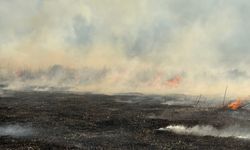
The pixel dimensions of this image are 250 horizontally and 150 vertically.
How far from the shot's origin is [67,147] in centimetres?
5753

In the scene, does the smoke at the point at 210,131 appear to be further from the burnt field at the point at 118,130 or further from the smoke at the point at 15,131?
the smoke at the point at 15,131

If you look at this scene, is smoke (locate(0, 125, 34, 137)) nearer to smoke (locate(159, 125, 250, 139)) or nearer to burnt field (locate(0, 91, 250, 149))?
burnt field (locate(0, 91, 250, 149))

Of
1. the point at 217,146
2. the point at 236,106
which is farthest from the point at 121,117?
the point at 236,106

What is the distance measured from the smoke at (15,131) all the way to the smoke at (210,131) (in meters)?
24.5

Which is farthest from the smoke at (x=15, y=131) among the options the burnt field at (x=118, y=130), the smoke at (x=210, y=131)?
the smoke at (x=210, y=131)

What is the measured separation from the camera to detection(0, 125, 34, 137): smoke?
224 feet

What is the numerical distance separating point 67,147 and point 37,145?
474 cm

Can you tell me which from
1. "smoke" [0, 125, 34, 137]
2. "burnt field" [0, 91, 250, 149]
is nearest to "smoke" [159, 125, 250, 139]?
"burnt field" [0, 91, 250, 149]

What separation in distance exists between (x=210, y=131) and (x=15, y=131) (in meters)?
35.9

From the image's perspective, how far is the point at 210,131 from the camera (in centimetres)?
7719

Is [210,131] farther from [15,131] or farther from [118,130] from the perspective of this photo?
[15,131]

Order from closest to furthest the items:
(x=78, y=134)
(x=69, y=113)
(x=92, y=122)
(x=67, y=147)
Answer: (x=67, y=147), (x=78, y=134), (x=92, y=122), (x=69, y=113)

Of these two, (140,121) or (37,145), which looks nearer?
(37,145)

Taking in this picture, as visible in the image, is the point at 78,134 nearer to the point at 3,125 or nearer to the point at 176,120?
the point at 3,125
